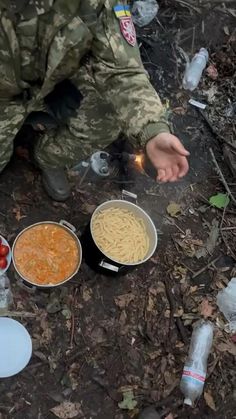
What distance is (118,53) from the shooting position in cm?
292

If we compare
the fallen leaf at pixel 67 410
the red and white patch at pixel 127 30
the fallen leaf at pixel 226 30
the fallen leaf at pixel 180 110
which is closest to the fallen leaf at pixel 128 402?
the fallen leaf at pixel 67 410

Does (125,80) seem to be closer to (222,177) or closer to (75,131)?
(75,131)

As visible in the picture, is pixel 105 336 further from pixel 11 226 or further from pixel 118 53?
pixel 118 53

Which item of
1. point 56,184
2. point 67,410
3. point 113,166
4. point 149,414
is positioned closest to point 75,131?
point 56,184

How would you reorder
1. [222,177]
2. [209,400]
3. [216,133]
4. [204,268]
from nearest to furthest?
[209,400] → [204,268] → [222,177] → [216,133]

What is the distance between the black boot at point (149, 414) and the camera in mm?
3495

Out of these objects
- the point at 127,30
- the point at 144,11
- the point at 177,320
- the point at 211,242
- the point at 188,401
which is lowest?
the point at 188,401

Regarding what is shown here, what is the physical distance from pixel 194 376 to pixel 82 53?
211 cm

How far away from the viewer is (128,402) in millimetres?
3562

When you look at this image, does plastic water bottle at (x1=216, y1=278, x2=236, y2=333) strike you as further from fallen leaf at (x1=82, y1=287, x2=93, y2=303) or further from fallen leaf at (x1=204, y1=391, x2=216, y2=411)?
fallen leaf at (x1=82, y1=287, x2=93, y2=303)

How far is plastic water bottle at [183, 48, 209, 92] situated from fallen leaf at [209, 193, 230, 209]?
3.67 feet

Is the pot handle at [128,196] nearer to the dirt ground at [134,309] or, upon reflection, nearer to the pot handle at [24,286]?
the dirt ground at [134,309]

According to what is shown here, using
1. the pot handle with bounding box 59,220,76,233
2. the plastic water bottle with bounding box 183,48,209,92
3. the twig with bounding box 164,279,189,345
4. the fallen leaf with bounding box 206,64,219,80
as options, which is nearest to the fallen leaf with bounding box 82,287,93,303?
the pot handle with bounding box 59,220,76,233

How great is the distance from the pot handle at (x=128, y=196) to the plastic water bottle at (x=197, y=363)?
1.05 metres
